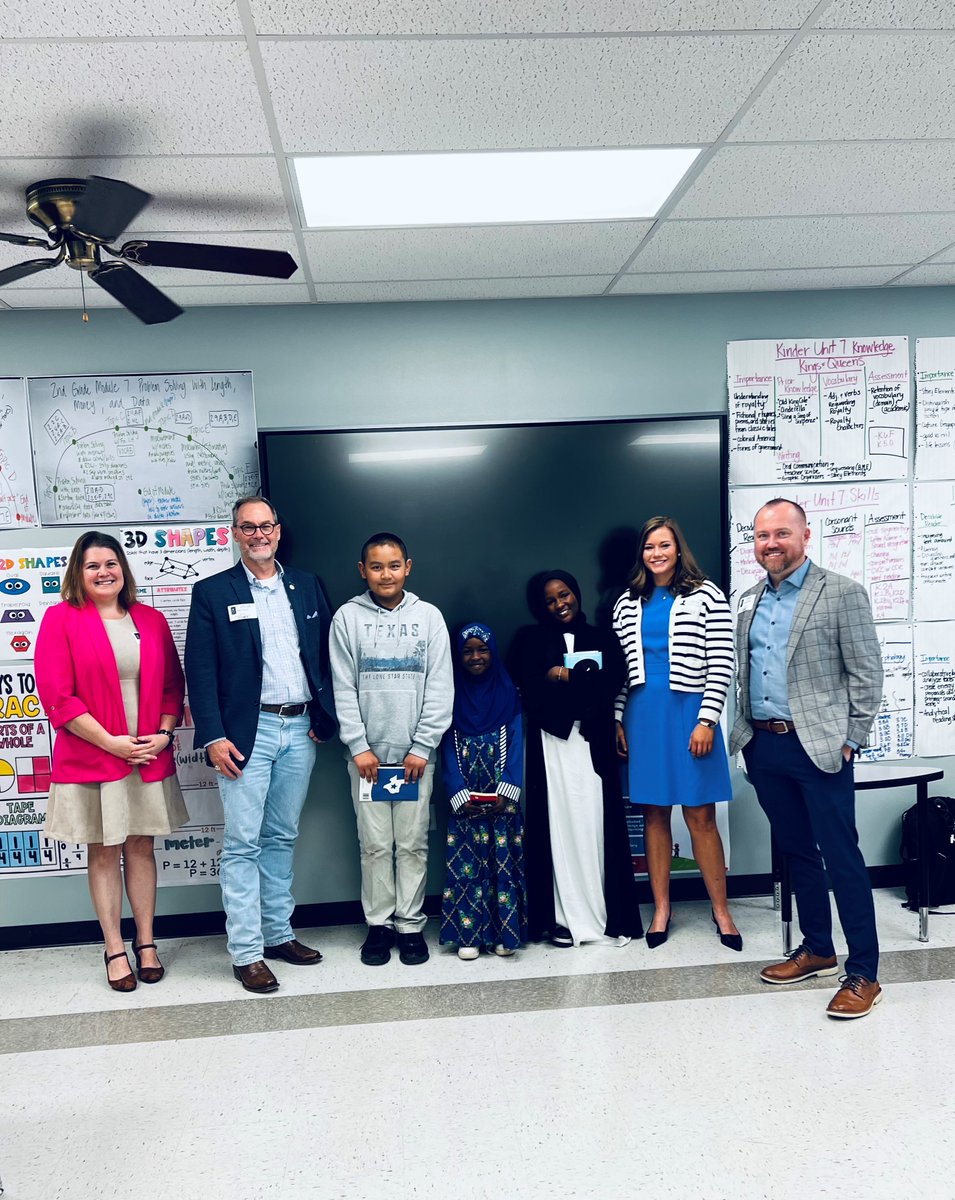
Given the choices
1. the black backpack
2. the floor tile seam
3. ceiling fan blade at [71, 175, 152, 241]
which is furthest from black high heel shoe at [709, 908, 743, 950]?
ceiling fan blade at [71, 175, 152, 241]

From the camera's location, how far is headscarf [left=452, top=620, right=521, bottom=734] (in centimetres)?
320

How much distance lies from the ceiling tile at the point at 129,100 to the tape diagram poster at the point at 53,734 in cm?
155

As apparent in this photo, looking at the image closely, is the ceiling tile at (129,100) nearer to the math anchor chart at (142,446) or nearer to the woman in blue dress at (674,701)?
the math anchor chart at (142,446)

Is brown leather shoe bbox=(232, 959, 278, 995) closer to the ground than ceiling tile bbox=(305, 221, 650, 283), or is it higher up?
closer to the ground

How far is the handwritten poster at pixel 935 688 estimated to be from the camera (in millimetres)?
3691

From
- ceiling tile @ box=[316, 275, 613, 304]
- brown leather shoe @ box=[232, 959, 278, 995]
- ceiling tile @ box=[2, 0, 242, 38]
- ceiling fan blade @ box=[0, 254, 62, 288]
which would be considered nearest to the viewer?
ceiling tile @ box=[2, 0, 242, 38]

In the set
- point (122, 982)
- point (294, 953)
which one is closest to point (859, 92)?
point (294, 953)

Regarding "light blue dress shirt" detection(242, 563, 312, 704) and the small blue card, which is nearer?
"light blue dress shirt" detection(242, 563, 312, 704)

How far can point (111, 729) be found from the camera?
300cm

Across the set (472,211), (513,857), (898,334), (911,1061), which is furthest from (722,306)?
(911,1061)

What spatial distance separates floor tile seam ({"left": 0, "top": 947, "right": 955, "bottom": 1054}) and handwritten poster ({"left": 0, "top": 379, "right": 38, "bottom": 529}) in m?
1.84

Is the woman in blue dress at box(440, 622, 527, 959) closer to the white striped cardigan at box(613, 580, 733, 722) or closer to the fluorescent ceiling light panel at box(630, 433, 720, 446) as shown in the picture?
the white striped cardigan at box(613, 580, 733, 722)

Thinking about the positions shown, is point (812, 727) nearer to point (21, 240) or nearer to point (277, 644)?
point (277, 644)

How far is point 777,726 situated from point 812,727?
0.13 metres
